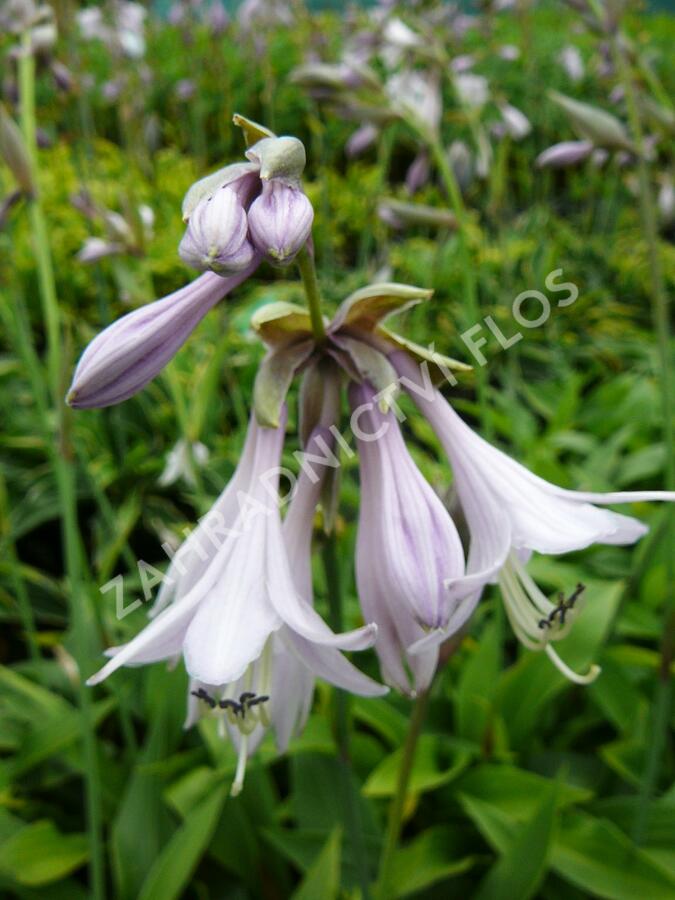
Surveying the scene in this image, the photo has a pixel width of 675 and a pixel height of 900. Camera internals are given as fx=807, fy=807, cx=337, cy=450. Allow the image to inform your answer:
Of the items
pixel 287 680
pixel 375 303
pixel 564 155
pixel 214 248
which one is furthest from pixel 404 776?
pixel 564 155

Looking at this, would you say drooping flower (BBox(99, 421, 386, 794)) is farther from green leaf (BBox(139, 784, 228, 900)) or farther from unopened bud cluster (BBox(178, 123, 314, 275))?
green leaf (BBox(139, 784, 228, 900))

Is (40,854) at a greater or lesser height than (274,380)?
lesser

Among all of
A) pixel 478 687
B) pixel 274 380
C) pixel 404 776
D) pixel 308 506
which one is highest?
pixel 274 380

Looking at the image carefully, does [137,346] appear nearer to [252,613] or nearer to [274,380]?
[274,380]

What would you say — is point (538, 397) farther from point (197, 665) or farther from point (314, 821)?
point (197, 665)

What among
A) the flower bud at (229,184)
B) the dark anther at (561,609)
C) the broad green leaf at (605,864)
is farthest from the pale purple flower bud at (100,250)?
the broad green leaf at (605,864)

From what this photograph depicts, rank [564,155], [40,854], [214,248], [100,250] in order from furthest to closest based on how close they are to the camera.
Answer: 1. [100,250]
2. [564,155]
3. [40,854]
4. [214,248]

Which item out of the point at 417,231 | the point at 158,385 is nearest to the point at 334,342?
the point at 158,385

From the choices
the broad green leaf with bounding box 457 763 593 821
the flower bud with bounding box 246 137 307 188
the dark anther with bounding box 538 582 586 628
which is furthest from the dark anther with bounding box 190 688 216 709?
the broad green leaf with bounding box 457 763 593 821

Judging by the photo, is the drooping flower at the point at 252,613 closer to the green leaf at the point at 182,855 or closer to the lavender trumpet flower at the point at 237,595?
the lavender trumpet flower at the point at 237,595
